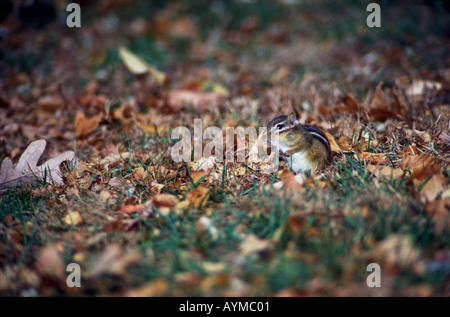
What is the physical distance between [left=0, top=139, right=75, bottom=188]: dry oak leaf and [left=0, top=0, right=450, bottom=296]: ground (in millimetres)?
35

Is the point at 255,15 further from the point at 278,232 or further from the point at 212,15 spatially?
the point at 278,232

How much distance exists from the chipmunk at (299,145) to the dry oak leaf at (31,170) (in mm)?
1745

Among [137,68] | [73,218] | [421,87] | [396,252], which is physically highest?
[137,68]

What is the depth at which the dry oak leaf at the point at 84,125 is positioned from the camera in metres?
3.91

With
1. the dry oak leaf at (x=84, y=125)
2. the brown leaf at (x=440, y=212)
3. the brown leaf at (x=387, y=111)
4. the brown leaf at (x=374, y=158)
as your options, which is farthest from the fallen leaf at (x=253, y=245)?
the dry oak leaf at (x=84, y=125)

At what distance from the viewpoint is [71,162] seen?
3164mm

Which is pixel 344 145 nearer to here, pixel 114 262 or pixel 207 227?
pixel 207 227

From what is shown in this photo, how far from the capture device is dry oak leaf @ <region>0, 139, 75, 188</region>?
117 inches

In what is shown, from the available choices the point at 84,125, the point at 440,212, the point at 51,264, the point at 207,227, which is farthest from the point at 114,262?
the point at 84,125

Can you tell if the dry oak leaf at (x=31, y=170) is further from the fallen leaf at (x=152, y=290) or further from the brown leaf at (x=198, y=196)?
the fallen leaf at (x=152, y=290)

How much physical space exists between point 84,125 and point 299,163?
2.37 metres

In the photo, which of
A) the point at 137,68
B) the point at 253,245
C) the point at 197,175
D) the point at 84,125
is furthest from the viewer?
the point at 137,68

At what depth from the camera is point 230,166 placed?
10.2 feet
